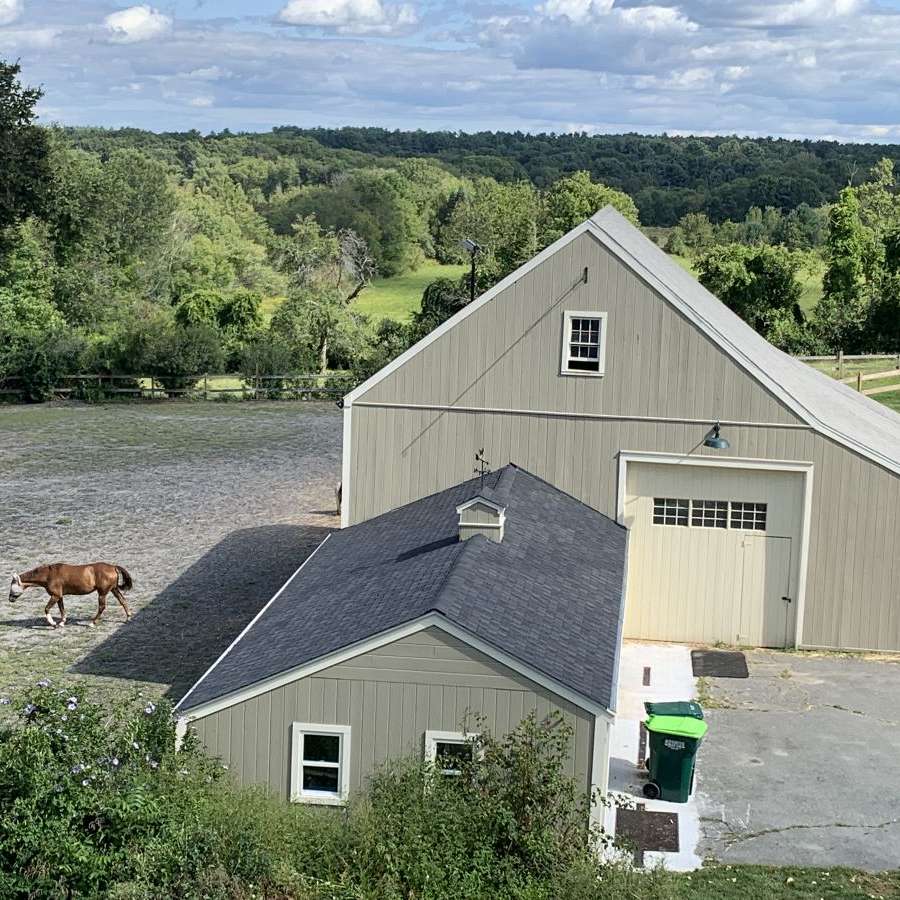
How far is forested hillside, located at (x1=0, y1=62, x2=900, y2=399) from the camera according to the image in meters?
51.2

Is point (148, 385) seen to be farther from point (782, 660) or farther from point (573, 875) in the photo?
point (573, 875)

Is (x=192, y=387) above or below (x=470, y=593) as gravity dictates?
below

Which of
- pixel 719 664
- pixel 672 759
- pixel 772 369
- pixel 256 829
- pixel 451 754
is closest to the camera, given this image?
pixel 256 829

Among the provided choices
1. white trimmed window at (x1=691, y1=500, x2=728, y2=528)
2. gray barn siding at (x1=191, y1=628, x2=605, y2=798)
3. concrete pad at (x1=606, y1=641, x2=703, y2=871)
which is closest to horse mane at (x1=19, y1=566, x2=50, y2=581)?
gray barn siding at (x1=191, y1=628, x2=605, y2=798)

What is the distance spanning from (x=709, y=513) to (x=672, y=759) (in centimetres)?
672

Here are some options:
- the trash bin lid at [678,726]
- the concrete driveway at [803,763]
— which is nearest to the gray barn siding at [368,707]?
the trash bin lid at [678,726]

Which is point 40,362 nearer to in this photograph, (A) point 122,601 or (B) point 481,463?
(A) point 122,601

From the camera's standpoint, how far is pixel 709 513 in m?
21.1

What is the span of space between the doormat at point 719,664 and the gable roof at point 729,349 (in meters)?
3.70

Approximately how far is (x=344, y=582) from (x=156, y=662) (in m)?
4.22

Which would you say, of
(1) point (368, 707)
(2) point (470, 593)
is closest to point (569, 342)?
(2) point (470, 593)

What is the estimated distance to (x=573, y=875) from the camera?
11.0 meters

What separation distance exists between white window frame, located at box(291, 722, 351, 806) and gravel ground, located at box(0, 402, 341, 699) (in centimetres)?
495

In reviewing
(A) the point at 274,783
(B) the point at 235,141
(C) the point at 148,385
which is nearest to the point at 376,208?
(C) the point at 148,385
